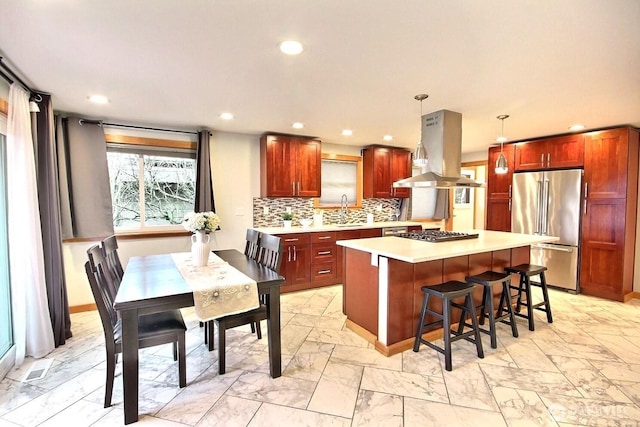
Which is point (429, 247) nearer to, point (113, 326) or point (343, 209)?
point (113, 326)

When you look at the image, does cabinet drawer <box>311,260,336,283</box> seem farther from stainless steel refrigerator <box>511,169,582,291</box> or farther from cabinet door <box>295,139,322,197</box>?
stainless steel refrigerator <box>511,169,582,291</box>

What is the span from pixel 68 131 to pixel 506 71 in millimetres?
4292

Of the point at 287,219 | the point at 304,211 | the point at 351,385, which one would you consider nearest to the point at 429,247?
the point at 351,385

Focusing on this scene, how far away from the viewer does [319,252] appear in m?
4.58

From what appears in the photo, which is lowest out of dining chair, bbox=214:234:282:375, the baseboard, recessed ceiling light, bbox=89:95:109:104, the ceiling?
the baseboard

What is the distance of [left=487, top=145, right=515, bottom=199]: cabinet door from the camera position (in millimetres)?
4980

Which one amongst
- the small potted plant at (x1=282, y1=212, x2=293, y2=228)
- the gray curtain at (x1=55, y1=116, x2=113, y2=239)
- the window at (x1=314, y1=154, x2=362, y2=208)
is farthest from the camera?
the window at (x1=314, y1=154, x2=362, y2=208)

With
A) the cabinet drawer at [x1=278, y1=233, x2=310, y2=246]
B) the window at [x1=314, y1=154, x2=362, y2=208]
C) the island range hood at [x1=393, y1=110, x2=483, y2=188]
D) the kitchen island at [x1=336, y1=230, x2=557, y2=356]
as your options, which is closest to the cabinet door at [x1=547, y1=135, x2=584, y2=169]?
the kitchen island at [x1=336, y1=230, x2=557, y2=356]

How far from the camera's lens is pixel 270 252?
111 inches

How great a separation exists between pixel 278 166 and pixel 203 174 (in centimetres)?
101

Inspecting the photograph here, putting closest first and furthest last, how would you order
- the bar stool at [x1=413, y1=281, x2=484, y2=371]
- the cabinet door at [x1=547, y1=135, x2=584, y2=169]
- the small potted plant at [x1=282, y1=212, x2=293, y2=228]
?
the bar stool at [x1=413, y1=281, x2=484, y2=371] → the cabinet door at [x1=547, y1=135, x2=584, y2=169] → the small potted plant at [x1=282, y1=212, x2=293, y2=228]

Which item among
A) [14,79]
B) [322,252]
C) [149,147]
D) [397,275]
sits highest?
[14,79]

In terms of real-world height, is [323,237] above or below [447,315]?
above

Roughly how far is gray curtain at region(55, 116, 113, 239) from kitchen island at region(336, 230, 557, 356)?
2.85 meters
